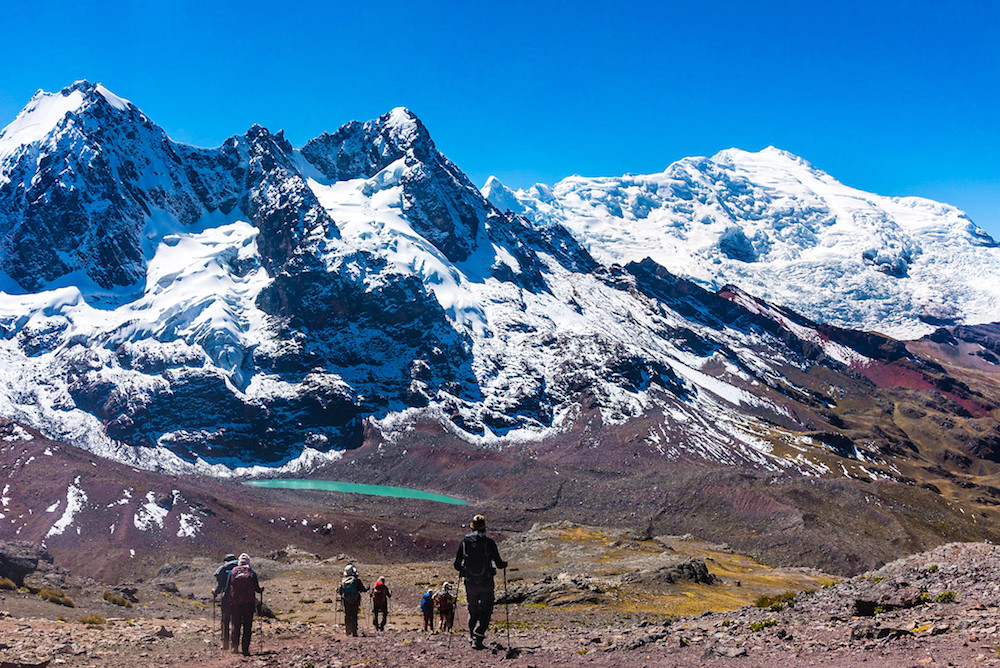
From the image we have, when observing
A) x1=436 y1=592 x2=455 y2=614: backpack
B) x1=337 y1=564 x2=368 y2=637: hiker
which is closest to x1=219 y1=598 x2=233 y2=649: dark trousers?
x1=337 y1=564 x2=368 y2=637: hiker

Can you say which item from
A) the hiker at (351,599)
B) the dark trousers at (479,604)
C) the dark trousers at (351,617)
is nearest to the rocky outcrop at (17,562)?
the hiker at (351,599)

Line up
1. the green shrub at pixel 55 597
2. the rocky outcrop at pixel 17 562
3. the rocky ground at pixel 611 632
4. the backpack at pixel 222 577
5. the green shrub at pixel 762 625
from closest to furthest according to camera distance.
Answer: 1. the rocky ground at pixel 611 632
2. the green shrub at pixel 762 625
3. the backpack at pixel 222 577
4. the green shrub at pixel 55 597
5. the rocky outcrop at pixel 17 562

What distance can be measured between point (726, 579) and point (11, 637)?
75.0 meters

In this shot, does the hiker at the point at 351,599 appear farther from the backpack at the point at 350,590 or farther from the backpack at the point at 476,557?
the backpack at the point at 476,557

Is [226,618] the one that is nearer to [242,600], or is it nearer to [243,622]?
[243,622]

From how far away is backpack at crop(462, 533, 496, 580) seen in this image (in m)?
25.5

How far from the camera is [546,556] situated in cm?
10712

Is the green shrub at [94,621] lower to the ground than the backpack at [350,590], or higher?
lower

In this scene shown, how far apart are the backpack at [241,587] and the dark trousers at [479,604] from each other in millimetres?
8152

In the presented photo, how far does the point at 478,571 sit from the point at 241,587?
363 inches

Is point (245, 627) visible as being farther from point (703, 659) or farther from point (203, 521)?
point (203, 521)

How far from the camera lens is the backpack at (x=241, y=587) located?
28.1 metres

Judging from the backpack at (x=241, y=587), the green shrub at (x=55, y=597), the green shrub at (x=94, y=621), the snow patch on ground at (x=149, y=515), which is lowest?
the green shrub at (x=94, y=621)

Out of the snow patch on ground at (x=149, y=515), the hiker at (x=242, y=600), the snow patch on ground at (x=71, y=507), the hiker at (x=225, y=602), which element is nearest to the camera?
the hiker at (x=242, y=600)
